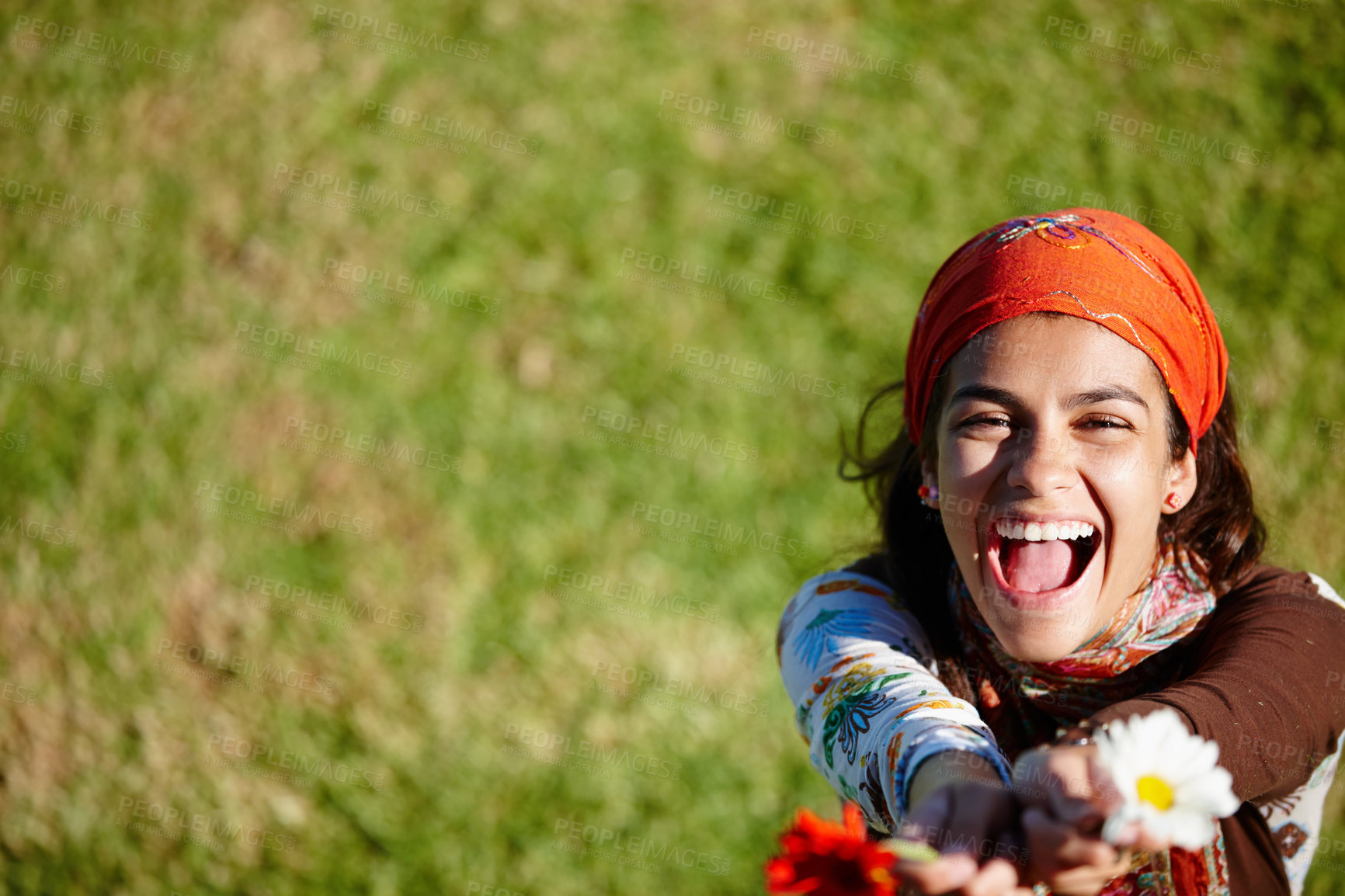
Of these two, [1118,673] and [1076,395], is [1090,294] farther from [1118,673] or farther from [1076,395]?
[1118,673]

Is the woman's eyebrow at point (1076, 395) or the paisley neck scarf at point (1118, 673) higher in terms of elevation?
the woman's eyebrow at point (1076, 395)

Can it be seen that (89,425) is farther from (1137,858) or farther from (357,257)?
(1137,858)

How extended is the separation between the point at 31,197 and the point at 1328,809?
19.5 ft

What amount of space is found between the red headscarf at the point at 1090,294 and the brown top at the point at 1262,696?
32 centimetres

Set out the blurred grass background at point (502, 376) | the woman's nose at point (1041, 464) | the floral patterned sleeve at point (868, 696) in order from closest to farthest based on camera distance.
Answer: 1. the floral patterned sleeve at point (868, 696)
2. the woman's nose at point (1041, 464)
3. the blurred grass background at point (502, 376)

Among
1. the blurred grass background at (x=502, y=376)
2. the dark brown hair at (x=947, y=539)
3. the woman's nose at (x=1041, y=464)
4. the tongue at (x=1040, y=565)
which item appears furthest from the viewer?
the blurred grass background at (x=502, y=376)

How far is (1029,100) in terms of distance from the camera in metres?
4.69

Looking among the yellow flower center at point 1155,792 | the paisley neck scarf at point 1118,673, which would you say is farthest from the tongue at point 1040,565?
the yellow flower center at point 1155,792

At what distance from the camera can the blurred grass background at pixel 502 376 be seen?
354 centimetres

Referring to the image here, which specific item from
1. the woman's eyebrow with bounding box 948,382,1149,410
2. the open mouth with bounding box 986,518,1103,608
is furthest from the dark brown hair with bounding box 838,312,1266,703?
the open mouth with bounding box 986,518,1103,608

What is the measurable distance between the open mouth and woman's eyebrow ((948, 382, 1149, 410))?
191 mm

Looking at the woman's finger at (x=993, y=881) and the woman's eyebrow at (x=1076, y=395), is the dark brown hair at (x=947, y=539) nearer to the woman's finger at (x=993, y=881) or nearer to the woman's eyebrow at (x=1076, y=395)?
the woman's eyebrow at (x=1076, y=395)

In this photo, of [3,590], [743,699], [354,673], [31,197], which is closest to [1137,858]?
[743,699]

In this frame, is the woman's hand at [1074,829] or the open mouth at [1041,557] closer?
the woman's hand at [1074,829]
